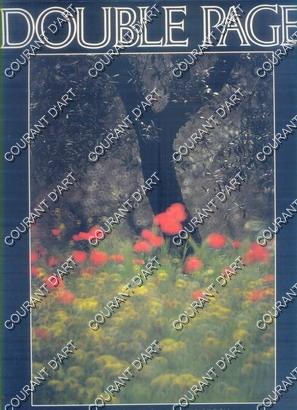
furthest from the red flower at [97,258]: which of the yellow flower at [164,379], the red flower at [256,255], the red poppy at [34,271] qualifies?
the red flower at [256,255]

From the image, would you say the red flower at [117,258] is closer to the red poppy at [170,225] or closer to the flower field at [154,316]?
the flower field at [154,316]

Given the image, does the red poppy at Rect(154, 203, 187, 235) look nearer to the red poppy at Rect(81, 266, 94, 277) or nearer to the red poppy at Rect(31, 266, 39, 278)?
the red poppy at Rect(81, 266, 94, 277)

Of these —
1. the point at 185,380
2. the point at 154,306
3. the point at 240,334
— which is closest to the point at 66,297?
the point at 154,306

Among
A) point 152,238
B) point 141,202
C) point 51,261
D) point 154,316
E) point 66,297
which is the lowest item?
point 154,316

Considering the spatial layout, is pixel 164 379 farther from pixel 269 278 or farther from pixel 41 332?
pixel 269 278

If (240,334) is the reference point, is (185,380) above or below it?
below

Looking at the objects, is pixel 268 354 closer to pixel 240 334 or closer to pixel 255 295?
pixel 240 334

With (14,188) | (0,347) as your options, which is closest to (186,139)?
(14,188)
